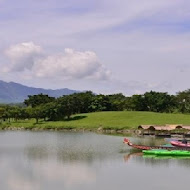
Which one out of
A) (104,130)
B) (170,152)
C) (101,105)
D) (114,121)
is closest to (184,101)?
(101,105)

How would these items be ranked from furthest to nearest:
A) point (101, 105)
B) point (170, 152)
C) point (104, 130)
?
point (101, 105), point (104, 130), point (170, 152)

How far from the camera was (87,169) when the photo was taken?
154 ft

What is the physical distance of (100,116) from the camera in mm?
126188

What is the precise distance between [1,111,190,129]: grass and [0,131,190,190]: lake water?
1861 inches

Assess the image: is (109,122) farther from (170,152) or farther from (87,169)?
(87,169)

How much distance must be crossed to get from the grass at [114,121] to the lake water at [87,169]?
47268 millimetres

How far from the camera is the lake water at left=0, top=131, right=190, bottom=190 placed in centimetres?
3897

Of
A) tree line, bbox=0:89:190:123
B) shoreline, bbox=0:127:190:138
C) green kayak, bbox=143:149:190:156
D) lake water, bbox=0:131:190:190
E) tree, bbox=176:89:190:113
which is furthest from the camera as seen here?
tree, bbox=176:89:190:113

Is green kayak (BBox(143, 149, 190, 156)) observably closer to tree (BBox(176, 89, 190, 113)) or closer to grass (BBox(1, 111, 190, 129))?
grass (BBox(1, 111, 190, 129))

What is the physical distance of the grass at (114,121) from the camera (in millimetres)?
112188

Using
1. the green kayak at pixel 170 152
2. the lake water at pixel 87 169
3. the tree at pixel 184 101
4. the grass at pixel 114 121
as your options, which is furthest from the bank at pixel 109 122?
the green kayak at pixel 170 152

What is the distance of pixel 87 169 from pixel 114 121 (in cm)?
7122

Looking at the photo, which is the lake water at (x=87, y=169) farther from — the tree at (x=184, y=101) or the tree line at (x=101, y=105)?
the tree at (x=184, y=101)

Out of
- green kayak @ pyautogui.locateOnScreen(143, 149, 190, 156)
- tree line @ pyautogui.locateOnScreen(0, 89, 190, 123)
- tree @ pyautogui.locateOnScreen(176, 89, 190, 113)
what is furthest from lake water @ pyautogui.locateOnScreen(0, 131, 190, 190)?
tree @ pyautogui.locateOnScreen(176, 89, 190, 113)
